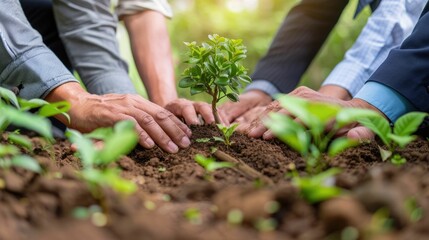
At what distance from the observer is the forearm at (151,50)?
102 inches

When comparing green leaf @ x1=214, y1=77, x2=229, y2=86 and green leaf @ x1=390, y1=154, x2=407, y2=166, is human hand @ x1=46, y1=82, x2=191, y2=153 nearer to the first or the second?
green leaf @ x1=214, y1=77, x2=229, y2=86

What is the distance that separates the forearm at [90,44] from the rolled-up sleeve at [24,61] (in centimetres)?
46

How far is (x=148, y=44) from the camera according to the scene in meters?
2.67

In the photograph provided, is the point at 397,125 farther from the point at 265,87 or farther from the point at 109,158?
the point at 265,87

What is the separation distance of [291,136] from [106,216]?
13.0 inches

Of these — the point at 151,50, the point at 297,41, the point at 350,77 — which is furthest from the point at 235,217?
the point at 297,41

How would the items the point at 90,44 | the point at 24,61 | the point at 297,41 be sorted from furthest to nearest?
the point at 297,41 → the point at 90,44 → the point at 24,61

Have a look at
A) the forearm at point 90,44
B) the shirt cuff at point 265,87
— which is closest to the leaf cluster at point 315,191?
the forearm at point 90,44

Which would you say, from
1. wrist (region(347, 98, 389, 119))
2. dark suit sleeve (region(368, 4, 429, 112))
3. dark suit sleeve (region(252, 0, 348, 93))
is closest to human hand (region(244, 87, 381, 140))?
wrist (region(347, 98, 389, 119))

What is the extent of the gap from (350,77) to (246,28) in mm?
5207

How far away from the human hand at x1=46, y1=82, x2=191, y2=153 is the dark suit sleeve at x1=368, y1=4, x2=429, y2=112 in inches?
26.5

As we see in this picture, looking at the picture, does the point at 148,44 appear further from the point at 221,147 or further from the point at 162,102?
the point at 221,147

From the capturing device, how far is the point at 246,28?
7.58 meters

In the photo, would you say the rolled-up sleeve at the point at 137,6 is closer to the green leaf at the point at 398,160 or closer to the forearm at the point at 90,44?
the forearm at the point at 90,44
